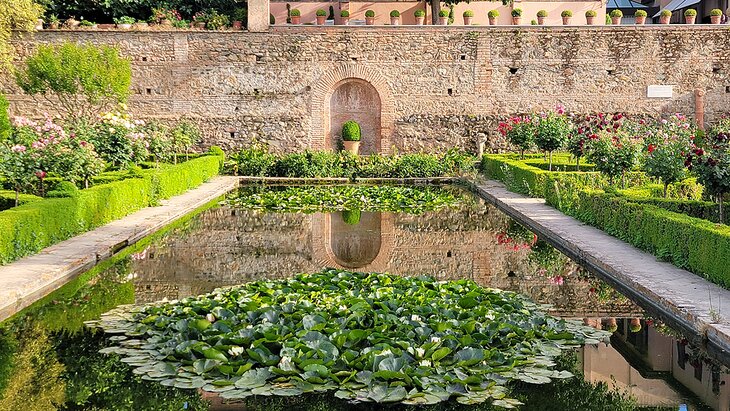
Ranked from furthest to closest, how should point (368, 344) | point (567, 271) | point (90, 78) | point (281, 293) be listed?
1. point (90, 78)
2. point (567, 271)
3. point (281, 293)
4. point (368, 344)

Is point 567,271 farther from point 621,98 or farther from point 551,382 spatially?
point 621,98

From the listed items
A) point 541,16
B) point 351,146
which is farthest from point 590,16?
point 351,146

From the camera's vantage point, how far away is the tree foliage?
21531 mm

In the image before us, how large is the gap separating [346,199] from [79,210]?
18.8ft

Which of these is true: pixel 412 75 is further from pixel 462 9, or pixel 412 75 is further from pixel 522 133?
pixel 522 133

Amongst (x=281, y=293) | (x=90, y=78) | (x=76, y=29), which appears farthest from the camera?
(x=76, y=29)

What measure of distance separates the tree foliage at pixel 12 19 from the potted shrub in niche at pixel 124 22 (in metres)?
1.98

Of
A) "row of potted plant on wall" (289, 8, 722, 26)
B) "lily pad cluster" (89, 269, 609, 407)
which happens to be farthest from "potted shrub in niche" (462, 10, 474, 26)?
"lily pad cluster" (89, 269, 609, 407)

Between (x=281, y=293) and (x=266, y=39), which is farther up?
(x=266, y=39)

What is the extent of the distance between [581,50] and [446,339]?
60.1 ft

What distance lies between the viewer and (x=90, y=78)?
65.8 feet

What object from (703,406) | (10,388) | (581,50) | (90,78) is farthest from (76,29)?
(703,406)

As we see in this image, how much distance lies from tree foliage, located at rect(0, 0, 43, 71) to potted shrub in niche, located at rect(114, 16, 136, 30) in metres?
1.98

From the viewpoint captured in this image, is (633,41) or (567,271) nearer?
(567,271)
